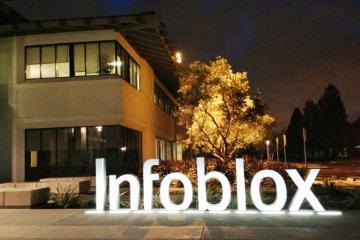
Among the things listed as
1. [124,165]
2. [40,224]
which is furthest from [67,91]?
[40,224]

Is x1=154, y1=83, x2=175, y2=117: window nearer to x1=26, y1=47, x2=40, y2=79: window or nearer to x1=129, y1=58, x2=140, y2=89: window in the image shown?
x1=129, y1=58, x2=140, y2=89: window

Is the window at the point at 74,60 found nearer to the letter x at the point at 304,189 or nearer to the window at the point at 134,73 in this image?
the window at the point at 134,73

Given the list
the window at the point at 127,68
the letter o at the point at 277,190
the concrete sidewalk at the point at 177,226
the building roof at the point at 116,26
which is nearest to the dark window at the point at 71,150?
the window at the point at 127,68

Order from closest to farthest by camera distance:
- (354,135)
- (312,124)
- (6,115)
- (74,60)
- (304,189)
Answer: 1. (304,189)
2. (74,60)
3. (6,115)
4. (312,124)
5. (354,135)

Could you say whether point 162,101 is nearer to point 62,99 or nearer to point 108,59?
point 108,59

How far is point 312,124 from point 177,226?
7793 centimetres

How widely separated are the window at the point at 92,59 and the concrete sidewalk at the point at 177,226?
1288cm

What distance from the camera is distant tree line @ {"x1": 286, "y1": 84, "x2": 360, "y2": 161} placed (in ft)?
270

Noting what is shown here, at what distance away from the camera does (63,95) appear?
83.3 feet

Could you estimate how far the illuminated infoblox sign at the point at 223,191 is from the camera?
41.5 feet

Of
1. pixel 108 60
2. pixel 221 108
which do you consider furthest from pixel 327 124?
pixel 108 60

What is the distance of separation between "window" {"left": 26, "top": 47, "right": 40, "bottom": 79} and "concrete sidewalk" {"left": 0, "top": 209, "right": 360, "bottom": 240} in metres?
13.6

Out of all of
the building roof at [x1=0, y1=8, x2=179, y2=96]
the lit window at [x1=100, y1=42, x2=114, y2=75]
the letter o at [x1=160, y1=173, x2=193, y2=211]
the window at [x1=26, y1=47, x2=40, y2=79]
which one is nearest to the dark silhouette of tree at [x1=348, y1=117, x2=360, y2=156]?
the building roof at [x1=0, y1=8, x2=179, y2=96]

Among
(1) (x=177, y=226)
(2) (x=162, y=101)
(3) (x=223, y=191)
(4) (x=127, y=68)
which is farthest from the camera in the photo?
(2) (x=162, y=101)
